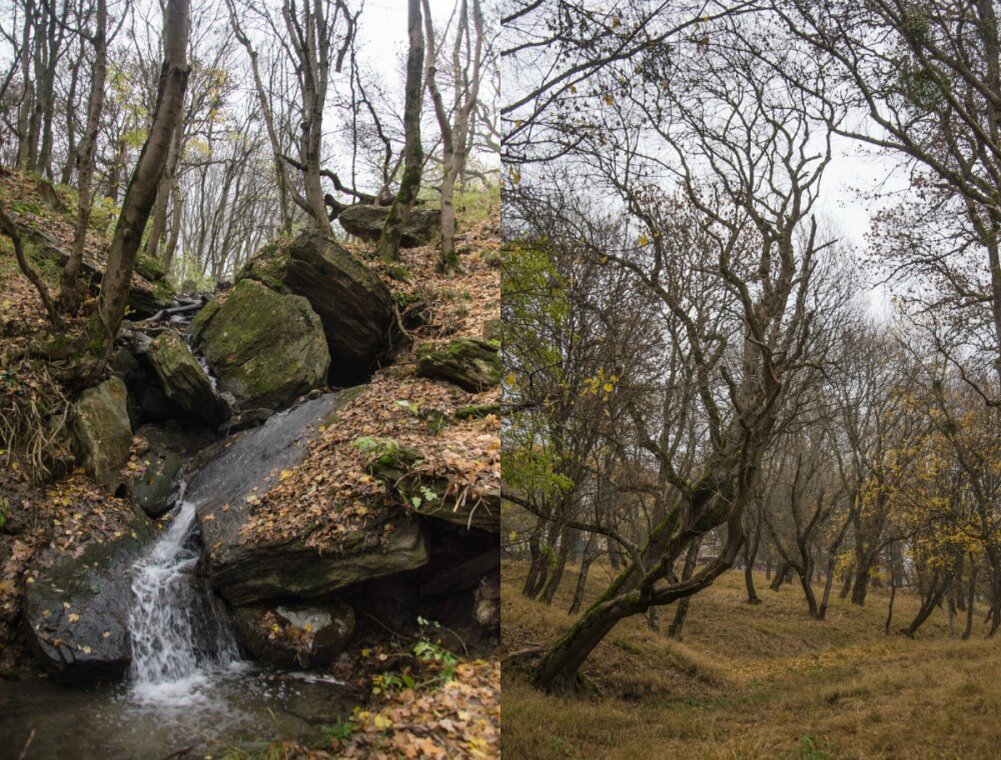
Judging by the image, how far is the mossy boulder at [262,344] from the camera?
277cm

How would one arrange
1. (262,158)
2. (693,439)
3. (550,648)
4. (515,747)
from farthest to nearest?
(262,158) → (693,439) → (550,648) → (515,747)

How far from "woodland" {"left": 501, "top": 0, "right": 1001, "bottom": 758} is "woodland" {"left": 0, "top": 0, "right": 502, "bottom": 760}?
1.00 ft

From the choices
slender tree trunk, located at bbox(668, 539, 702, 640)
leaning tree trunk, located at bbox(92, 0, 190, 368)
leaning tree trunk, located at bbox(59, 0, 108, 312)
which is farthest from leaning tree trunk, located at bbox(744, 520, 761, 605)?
leaning tree trunk, located at bbox(59, 0, 108, 312)

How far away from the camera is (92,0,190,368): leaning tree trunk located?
2.76 metres

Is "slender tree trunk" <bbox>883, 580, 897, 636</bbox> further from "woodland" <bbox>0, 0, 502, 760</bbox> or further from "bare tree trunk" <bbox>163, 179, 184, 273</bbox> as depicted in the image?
"bare tree trunk" <bbox>163, 179, 184, 273</bbox>

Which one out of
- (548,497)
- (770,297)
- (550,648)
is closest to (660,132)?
(770,297)

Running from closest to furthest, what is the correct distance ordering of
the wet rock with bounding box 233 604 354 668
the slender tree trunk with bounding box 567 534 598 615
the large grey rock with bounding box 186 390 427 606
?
1. the wet rock with bounding box 233 604 354 668
2. the large grey rock with bounding box 186 390 427 606
3. the slender tree trunk with bounding box 567 534 598 615

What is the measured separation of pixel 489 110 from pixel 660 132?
1.15 meters

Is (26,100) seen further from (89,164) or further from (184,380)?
(184,380)

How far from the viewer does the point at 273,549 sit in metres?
2.09

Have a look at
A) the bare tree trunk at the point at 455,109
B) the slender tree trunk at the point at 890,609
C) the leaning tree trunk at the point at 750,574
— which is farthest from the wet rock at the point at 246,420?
the slender tree trunk at the point at 890,609

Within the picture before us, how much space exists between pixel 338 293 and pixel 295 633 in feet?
6.83

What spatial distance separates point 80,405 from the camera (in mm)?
2389

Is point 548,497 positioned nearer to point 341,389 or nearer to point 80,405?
point 341,389
